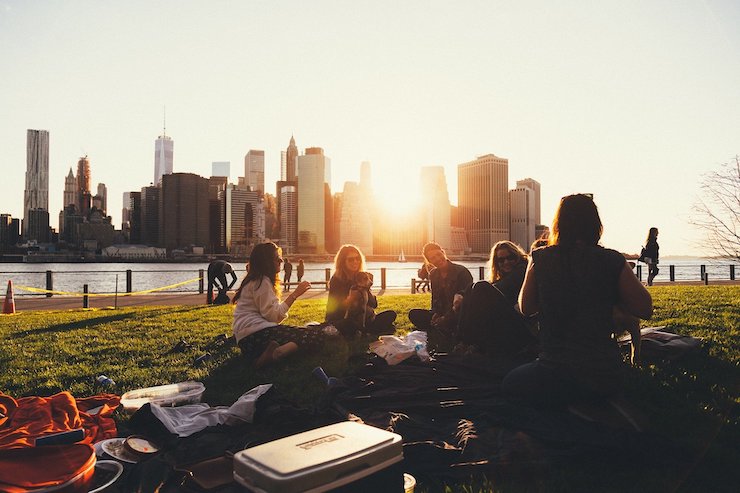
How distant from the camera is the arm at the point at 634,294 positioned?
3.23m

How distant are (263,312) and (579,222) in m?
3.80

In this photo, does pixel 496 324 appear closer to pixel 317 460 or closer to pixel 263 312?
pixel 263 312

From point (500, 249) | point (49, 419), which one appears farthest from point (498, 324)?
point (49, 419)

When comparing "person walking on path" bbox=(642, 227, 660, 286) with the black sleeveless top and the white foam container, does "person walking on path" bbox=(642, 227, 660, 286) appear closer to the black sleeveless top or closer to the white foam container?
the black sleeveless top

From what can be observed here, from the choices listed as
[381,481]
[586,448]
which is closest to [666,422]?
[586,448]

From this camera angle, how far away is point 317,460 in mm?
1804

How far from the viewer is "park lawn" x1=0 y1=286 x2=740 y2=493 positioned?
2629mm

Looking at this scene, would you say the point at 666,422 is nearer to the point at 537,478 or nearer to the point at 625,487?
the point at 625,487

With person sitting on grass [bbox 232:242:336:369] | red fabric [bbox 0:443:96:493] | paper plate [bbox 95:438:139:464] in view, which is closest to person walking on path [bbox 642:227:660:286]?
person sitting on grass [bbox 232:242:336:369]

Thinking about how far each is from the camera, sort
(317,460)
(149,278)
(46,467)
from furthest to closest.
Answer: (149,278)
(46,467)
(317,460)

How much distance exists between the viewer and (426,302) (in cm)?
1313

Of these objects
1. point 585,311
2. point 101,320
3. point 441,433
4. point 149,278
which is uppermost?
point 585,311

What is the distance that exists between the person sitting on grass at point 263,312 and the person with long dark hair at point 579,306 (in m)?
3.08

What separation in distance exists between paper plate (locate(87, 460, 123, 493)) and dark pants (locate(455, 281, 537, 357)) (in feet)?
12.5
